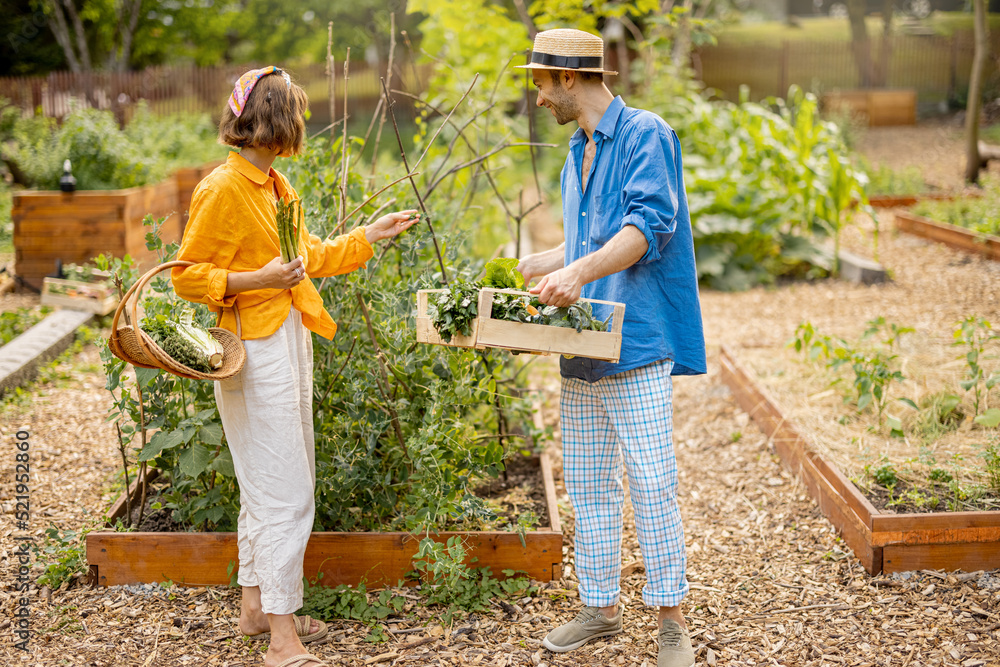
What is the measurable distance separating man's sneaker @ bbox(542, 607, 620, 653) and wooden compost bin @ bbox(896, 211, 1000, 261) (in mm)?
6214

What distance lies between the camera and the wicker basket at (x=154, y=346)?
2191 mm

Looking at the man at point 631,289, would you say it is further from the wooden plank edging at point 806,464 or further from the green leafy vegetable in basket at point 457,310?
the wooden plank edging at point 806,464

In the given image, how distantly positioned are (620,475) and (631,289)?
0.66 meters

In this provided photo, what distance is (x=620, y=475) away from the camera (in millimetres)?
2746

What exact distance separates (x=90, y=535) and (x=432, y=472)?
1221 mm

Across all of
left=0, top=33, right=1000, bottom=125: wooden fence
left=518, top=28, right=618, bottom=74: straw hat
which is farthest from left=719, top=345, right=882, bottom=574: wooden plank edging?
left=0, top=33, right=1000, bottom=125: wooden fence

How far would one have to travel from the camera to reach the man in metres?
2.36

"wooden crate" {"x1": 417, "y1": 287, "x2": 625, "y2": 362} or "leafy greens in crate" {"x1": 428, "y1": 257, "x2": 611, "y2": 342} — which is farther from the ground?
"leafy greens in crate" {"x1": 428, "y1": 257, "x2": 611, "y2": 342}

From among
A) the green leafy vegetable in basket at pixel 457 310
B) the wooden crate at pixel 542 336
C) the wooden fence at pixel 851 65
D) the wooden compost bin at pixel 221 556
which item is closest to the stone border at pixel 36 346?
the wooden compost bin at pixel 221 556

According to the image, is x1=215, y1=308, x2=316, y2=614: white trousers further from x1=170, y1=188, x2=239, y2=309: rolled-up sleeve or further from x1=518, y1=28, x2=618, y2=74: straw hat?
x1=518, y1=28, x2=618, y2=74: straw hat

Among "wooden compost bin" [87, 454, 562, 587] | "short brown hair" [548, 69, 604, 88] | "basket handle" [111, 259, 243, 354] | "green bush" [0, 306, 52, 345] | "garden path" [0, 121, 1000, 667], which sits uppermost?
"short brown hair" [548, 69, 604, 88]

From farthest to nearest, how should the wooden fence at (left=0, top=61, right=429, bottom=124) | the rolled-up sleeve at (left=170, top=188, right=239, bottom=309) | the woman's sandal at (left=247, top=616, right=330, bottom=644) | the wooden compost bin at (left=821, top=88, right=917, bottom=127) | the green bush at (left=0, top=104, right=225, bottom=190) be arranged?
the wooden compost bin at (left=821, top=88, right=917, bottom=127) → the wooden fence at (left=0, top=61, right=429, bottom=124) → the green bush at (left=0, top=104, right=225, bottom=190) → the woman's sandal at (left=247, top=616, right=330, bottom=644) → the rolled-up sleeve at (left=170, top=188, right=239, bottom=309)

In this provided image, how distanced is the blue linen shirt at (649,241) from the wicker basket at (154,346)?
1.01 metres

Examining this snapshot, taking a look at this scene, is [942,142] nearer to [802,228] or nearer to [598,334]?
[802,228]
